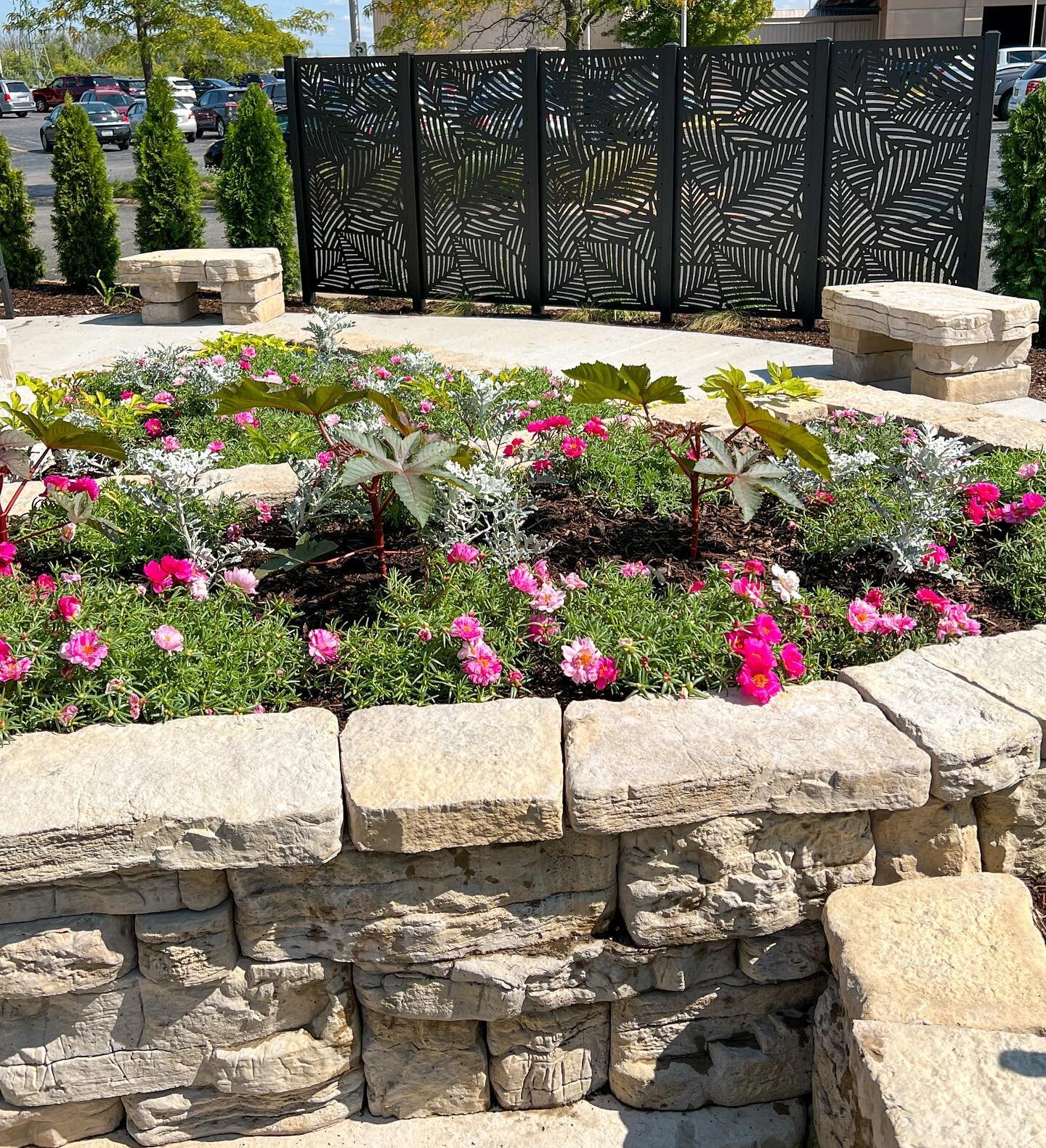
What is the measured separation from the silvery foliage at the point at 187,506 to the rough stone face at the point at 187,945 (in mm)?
1019

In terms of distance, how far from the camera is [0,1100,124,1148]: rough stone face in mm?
2279

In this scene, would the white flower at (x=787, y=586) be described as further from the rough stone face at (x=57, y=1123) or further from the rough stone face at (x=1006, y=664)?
the rough stone face at (x=57, y=1123)

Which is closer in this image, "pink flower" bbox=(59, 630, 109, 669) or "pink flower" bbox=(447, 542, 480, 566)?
"pink flower" bbox=(59, 630, 109, 669)

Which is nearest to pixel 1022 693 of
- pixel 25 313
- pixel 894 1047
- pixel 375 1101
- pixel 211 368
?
pixel 894 1047

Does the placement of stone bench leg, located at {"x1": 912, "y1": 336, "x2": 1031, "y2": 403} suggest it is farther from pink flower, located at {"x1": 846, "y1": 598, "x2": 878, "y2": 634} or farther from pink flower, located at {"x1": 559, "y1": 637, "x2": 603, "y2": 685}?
pink flower, located at {"x1": 559, "y1": 637, "x2": 603, "y2": 685}

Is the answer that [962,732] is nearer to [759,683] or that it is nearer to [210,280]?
[759,683]

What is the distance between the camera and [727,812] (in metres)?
2.15

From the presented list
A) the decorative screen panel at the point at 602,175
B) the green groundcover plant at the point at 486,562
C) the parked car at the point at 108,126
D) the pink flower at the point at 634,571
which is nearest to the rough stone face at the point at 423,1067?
the green groundcover plant at the point at 486,562

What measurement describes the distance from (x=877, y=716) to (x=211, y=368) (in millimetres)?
3696

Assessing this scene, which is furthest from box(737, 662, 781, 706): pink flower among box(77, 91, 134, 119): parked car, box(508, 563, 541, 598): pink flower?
box(77, 91, 134, 119): parked car

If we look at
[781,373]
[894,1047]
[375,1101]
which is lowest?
[375,1101]

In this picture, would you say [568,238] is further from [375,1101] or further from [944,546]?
[375,1101]

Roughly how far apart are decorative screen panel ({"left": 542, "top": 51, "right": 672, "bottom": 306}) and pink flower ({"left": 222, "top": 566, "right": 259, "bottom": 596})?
19.5 feet

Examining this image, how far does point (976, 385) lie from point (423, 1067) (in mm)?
4575
